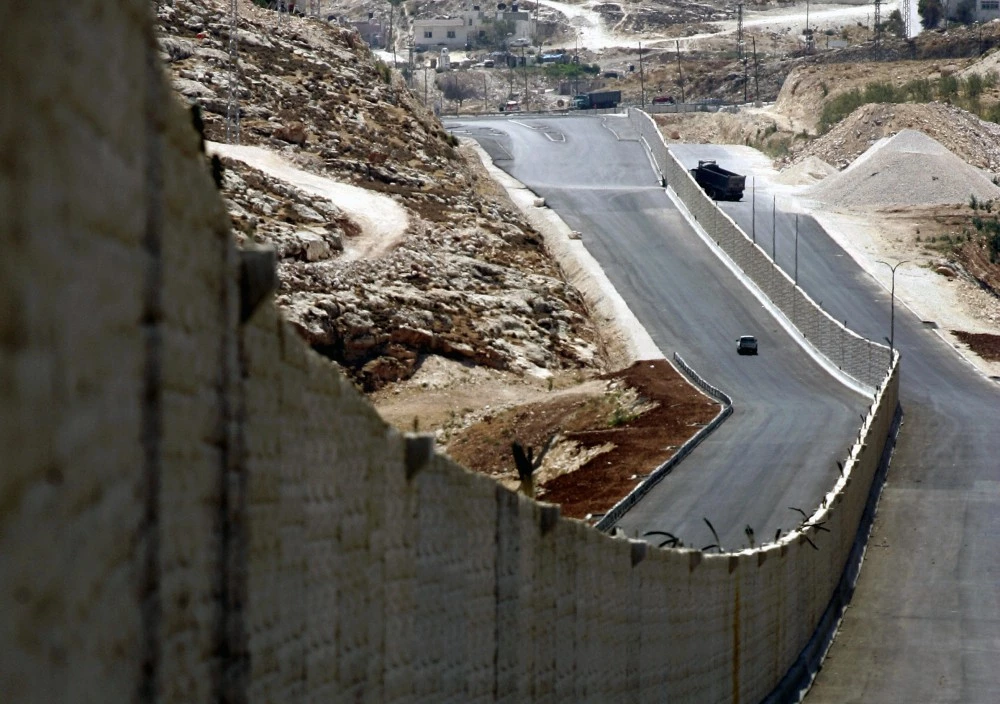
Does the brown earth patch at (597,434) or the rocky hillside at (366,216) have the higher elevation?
the rocky hillside at (366,216)

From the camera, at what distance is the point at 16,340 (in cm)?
548

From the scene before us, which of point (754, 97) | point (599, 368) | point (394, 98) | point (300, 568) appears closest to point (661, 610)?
point (300, 568)

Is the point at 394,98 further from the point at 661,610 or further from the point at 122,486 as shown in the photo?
the point at 122,486

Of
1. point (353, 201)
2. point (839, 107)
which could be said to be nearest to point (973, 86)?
point (839, 107)

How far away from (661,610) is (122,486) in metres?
13.7

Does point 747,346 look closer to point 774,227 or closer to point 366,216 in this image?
point 366,216

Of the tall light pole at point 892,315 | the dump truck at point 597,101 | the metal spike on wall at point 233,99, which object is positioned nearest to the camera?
the tall light pole at point 892,315

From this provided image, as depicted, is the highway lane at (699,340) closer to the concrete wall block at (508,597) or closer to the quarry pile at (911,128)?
the quarry pile at (911,128)

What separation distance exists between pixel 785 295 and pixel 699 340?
6373 millimetres

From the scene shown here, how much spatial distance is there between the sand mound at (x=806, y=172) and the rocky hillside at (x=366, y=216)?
27.2m

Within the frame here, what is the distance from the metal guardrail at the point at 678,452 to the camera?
1508 inches

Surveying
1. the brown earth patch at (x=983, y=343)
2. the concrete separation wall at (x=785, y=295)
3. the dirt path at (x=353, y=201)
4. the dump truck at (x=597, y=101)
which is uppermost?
the dump truck at (x=597, y=101)

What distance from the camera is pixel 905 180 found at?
343 feet

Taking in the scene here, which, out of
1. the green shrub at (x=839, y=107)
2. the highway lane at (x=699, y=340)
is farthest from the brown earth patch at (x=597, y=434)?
the green shrub at (x=839, y=107)
